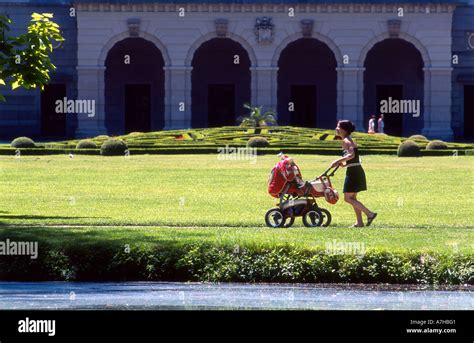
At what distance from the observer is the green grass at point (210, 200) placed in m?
22.0

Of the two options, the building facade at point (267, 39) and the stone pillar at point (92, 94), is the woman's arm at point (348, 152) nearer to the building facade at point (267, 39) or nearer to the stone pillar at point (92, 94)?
the building facade at point (267, 39)

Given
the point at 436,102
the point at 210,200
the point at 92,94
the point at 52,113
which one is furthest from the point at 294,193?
the point at 52,113

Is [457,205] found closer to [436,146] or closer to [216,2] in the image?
[436,146]

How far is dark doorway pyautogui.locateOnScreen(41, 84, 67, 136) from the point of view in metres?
69.1

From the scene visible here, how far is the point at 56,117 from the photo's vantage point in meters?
69.7

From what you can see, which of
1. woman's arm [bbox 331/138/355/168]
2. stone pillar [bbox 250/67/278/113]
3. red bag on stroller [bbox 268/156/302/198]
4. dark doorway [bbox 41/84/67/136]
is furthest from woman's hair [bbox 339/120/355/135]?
dark doorway [bbox 41/84/67/136]

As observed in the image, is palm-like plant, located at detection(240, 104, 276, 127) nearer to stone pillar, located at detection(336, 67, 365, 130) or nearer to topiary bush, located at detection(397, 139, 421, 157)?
stone pillar, located at detection(336, 67, 365, 130)

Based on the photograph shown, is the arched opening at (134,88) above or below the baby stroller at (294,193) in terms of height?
above

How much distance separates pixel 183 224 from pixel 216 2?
41769 millimetres

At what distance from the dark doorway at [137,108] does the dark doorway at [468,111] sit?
16.1m

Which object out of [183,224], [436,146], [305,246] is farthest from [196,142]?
[305,246]

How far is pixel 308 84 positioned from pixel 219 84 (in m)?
4.56

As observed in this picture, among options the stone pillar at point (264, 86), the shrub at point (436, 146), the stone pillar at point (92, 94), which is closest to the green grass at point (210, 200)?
the shrub at point (436, 146)

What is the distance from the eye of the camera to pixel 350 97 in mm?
66875
